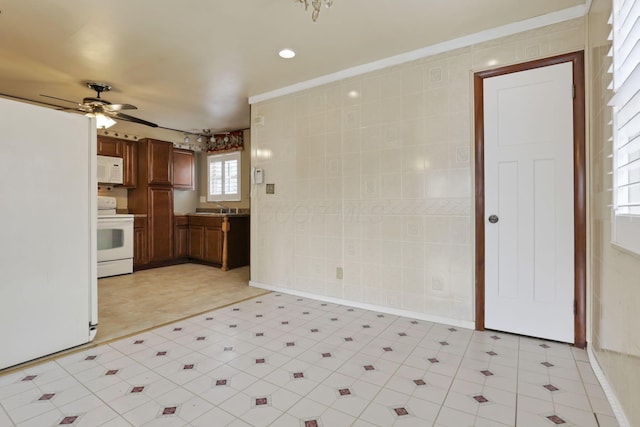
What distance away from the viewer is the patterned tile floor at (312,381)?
5.30 feet

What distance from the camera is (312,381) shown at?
6.42 ft

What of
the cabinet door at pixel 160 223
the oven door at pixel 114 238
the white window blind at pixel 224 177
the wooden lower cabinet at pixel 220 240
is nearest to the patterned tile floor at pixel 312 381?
the wooden lower cabinet at pixel 220 240

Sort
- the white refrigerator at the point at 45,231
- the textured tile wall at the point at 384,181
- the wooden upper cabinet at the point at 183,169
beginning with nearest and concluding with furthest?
the white refrigerator at the point at 45,231, the textured tile wall at the point at 384,181, the wooden upper cabinet at the point at 183,169

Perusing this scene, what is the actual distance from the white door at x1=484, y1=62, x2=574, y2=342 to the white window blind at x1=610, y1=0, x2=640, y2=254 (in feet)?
2.92

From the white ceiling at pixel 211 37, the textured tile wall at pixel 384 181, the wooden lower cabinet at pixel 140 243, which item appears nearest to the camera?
the white ceiling at pixel 211 37

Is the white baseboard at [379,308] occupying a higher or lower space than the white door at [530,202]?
lower

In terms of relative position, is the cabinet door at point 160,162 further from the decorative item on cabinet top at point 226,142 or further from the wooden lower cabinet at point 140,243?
the decorative item on cabinet top at point 226,142

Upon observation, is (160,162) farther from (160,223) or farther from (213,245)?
(213,245)

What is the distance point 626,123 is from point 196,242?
19.5ft

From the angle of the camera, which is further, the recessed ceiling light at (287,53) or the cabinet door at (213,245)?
the cabinet door at (213,245)

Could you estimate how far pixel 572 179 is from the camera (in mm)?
2406

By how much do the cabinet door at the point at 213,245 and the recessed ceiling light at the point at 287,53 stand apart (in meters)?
3.34

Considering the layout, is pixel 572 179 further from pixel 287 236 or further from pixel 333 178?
pixel 287 236

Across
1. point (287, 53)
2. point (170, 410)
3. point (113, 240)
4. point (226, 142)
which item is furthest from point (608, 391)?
point (226, 142)
